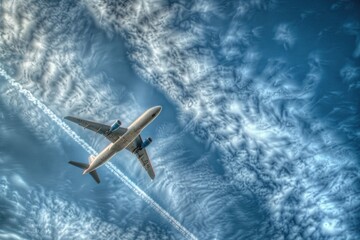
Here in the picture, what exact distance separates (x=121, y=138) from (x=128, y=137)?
177cm

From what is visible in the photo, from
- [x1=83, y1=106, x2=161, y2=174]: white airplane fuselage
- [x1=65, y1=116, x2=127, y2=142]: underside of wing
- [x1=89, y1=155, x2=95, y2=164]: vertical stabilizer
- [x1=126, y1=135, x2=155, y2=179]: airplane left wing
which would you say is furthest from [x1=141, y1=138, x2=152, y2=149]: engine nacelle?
[x1=89, y1=155, x2=95, y2=164]: vertical stabilizer

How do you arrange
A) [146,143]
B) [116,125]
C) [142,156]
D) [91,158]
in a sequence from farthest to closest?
[142,156] → [91,158] → [146,143] → [116,125]

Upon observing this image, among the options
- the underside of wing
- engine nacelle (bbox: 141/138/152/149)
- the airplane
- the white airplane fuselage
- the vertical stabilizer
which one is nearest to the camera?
the white airplane fuselage

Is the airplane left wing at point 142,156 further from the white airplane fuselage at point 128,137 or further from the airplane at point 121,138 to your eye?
the white airplane fuselage at point 128,137

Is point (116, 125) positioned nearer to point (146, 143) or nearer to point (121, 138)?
point (121, 138)

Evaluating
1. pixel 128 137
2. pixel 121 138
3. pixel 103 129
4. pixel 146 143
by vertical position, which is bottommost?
pixel 146 143

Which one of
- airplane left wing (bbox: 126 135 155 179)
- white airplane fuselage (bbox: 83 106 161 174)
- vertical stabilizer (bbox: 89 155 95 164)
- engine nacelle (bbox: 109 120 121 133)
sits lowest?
airplane left wing (bbox: 126 135 155 179)

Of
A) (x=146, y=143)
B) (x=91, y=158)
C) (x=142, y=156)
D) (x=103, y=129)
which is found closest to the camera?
(x=103, y=129)

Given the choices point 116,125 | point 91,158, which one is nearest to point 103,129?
point 116,125

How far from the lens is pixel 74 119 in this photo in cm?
6456

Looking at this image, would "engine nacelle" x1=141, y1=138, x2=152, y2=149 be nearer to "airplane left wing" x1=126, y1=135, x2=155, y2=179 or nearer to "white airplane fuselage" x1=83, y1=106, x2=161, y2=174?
"airplane left wing" x1=126, y1=135, x2=155, y2=179

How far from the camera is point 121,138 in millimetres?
64938

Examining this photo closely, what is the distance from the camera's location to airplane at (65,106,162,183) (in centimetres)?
6200

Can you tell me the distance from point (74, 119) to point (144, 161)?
78.0 feet
